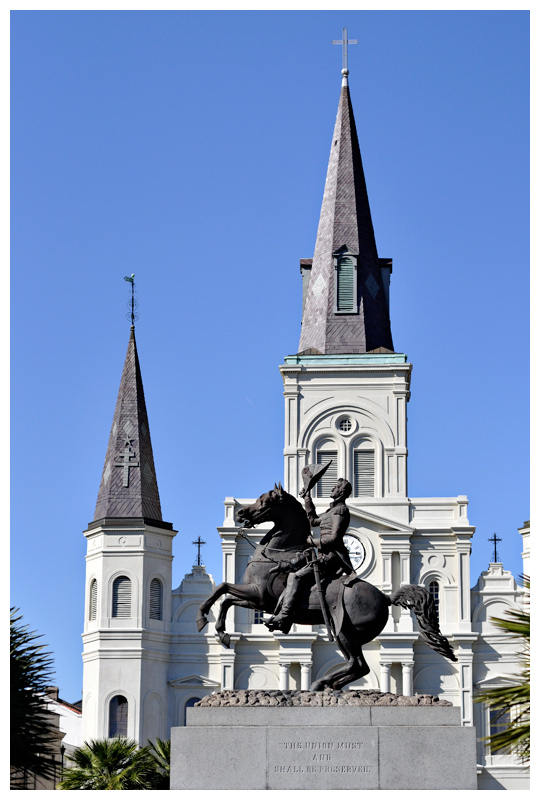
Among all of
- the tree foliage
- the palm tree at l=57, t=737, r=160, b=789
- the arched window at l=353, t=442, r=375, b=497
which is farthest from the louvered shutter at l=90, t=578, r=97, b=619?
the palm tree at l=57, t=737, r=160, b=789

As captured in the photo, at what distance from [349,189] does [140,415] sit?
16.0 metres

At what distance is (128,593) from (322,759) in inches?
1940

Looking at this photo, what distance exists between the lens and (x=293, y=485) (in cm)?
7081

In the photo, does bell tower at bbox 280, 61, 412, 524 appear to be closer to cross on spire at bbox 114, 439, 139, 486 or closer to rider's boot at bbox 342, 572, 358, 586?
cross on spire at bbox 114, 439, 139, 486

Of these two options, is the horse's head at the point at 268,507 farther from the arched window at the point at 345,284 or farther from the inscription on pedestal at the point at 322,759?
the arched window at the point at 345,284

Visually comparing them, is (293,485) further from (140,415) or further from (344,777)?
(344,777)

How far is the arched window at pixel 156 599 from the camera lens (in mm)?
70438

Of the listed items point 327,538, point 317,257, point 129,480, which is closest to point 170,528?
point 129,480

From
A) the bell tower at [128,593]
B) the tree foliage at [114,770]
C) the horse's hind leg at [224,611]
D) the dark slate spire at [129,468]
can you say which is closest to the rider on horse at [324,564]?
the horse's hind leg at [224,611]

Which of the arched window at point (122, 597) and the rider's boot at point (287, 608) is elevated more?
the arched window at point (122, 597)

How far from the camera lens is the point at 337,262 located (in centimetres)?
7606

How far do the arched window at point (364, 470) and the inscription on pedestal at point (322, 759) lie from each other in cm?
5038

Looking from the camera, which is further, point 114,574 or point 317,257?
point 317,257

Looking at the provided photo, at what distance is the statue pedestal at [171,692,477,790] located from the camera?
68.6 feet
